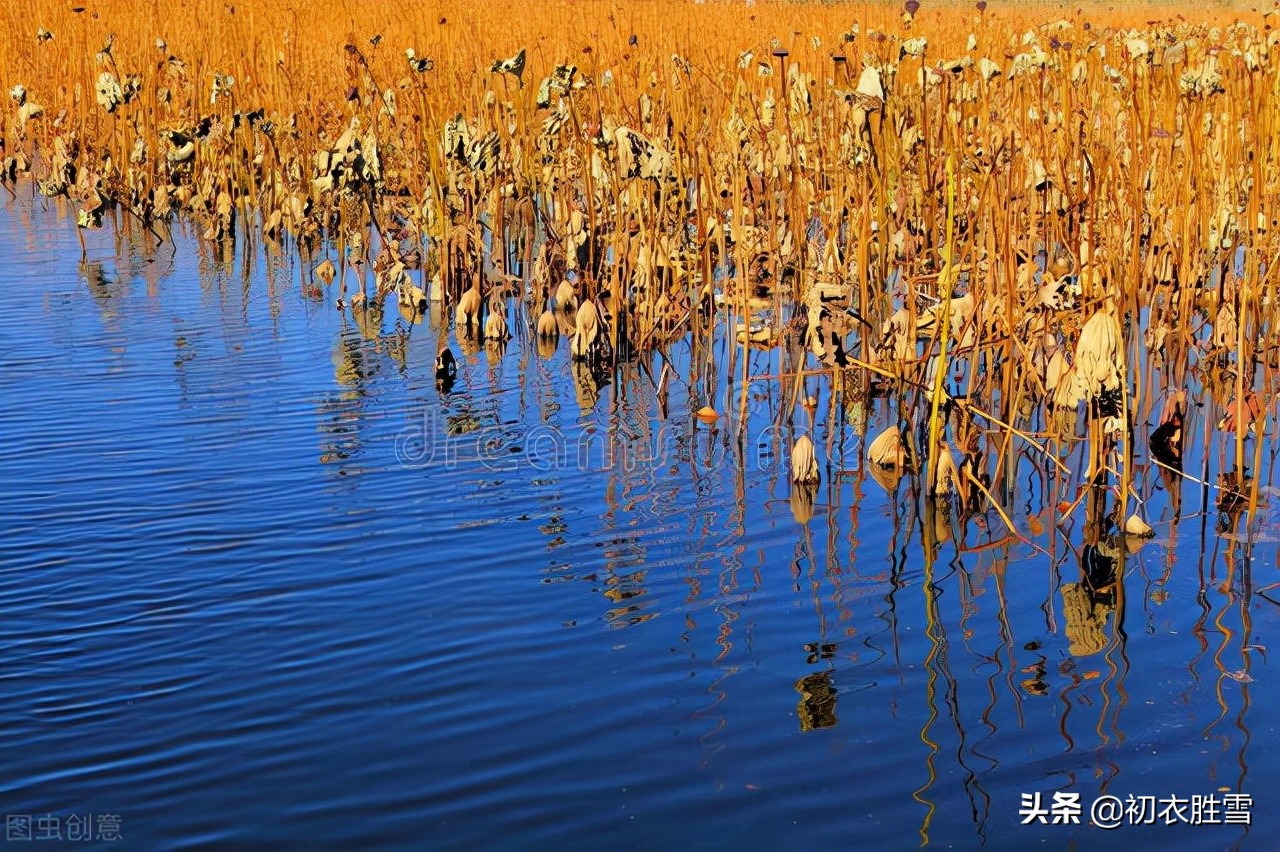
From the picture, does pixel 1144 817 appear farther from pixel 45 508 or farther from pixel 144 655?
pixel 45 508

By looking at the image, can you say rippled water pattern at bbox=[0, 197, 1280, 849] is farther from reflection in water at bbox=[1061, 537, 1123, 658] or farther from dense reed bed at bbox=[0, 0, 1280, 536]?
dense reed bed at bbox=[0, 0, 1280, 536]

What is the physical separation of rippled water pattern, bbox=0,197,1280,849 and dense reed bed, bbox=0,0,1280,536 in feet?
1.05

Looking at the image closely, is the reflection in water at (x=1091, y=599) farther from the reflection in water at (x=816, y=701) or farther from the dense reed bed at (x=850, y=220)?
the reflection in water at (x=816, y=701)

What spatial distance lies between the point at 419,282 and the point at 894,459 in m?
3.49

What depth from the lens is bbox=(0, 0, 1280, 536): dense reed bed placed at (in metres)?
3.87

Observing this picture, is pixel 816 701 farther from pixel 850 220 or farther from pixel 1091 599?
pixel 850 220

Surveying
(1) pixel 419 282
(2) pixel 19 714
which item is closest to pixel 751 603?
(2) pixel 19 714

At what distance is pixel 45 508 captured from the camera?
3.72 m

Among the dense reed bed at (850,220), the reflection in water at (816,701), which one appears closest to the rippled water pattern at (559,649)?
the reflection in water at (816,701)

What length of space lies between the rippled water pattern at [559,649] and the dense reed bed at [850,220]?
12.5 inches

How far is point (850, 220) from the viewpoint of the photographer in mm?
4867

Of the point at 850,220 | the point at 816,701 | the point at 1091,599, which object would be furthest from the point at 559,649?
the point at 850,220

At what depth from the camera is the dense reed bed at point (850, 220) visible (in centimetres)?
387

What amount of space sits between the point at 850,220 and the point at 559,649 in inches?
92.8
